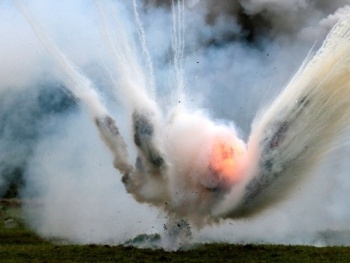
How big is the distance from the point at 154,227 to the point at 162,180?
7.94m

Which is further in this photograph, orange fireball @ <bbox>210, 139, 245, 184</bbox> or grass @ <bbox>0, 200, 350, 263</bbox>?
orange fireball @ <bbox>210, 139, 245, 184</bbox>

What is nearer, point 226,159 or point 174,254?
point 174,254

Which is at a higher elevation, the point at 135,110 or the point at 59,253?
the point at 135,110

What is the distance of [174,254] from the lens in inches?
1081

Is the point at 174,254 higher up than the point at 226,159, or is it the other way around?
the point at 226,159

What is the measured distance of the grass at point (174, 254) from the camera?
26141mm

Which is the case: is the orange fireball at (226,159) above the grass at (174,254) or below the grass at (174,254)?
above

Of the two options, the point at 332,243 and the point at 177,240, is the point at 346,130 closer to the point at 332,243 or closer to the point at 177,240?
the point at 332,243

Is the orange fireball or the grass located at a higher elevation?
the orange fireball

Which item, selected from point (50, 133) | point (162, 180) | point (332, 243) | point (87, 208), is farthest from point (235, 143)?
point (50, 133)

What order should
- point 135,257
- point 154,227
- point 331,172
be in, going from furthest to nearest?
point 331,172 < point 154,227 < point 135,257

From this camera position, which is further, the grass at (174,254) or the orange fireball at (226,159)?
the orange fireball at (226,159)

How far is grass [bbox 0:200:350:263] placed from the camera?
26.1 m

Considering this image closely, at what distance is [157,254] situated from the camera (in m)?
27.4
